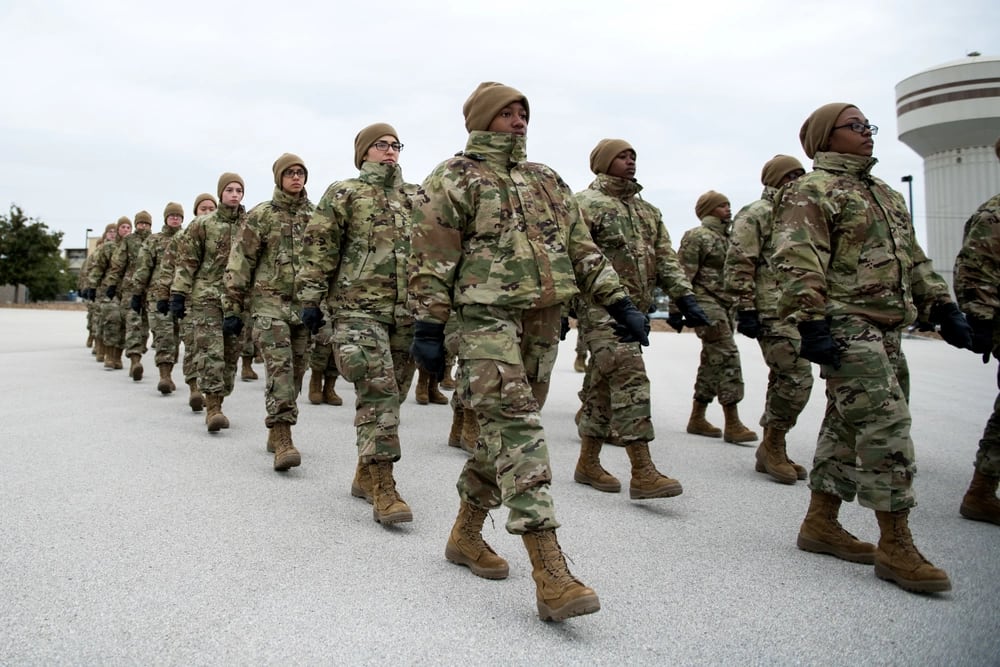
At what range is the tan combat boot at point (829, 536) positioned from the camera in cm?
416

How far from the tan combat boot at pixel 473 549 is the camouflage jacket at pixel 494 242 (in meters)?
0.96

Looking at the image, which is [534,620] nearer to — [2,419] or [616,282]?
[616,282]

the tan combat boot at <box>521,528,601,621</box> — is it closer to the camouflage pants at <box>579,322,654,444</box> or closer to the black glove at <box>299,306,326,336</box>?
the camouflage pants at <box>579,322,654,444</box>

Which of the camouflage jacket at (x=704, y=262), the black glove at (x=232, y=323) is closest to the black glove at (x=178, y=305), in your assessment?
the black glove at (x=232, y=323)

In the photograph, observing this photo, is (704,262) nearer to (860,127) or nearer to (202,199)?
(860,127)

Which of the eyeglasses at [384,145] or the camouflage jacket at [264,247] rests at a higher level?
the eyeglasses at [384,145]

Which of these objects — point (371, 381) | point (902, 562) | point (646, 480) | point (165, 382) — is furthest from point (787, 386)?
point (165, 382)

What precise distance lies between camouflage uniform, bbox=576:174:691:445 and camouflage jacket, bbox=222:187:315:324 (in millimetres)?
2369

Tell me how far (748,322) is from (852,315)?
184 cm

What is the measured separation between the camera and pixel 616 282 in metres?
3.86

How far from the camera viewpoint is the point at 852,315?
13.6 ft

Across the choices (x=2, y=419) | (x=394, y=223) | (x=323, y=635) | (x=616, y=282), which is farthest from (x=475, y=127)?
(x=2, y=419)

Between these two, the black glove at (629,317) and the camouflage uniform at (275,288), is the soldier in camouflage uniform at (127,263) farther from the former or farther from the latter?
the black glove at (629,317)

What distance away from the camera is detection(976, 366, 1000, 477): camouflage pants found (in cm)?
500
